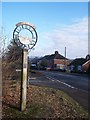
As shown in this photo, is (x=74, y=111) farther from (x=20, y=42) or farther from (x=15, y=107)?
(x=20, y=42)

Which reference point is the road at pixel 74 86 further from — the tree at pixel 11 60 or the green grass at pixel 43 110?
the tree at pixel 11 60

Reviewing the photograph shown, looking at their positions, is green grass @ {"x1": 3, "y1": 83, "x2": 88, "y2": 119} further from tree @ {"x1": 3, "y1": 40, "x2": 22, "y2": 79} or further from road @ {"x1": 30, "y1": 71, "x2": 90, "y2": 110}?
road @ {"x1": 30, "y1": 71, "x2": 90, "y2": 110}

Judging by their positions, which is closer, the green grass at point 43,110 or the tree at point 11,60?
the green grass at point 43,110

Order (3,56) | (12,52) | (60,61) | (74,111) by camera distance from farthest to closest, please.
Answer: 1. (60,61)
2. (12,52)
3. (3,56)
4. (74,111)

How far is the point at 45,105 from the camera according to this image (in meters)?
9.99

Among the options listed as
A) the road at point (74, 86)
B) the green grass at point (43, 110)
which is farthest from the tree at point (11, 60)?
the road at point (74, 86)

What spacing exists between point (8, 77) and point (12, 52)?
5.34 feet

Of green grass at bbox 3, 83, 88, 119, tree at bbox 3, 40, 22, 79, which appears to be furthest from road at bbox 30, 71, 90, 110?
tree at bbox 3, 40, 22, 79

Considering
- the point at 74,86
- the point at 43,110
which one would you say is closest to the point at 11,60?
the point at 43,110

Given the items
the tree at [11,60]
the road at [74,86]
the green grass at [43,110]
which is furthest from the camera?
the road at [74,86]

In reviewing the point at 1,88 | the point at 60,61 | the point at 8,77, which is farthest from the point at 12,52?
the point at 60,61

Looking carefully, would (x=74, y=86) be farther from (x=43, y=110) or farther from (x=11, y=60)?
(x=43, y=110)

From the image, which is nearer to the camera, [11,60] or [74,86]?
[11,60]

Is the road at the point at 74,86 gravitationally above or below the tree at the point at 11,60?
below
